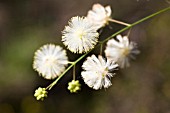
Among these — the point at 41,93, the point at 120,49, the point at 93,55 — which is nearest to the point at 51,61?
the point at 41,93

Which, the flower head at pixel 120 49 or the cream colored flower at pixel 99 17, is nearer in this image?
the flower head at pixel 120 49

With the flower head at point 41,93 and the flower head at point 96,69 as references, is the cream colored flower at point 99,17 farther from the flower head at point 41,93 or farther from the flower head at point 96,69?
the flower head at point 41,93

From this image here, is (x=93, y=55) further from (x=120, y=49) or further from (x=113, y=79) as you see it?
(x=113, y=79)

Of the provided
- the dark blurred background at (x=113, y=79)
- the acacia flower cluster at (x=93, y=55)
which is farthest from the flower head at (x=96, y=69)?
the dark blurred background at (x=113, y=79)

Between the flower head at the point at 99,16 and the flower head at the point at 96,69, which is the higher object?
the flower head at the point at 99,16

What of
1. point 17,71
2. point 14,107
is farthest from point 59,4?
point 14,107

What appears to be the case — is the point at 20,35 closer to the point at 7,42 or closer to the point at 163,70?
the point at 7,42

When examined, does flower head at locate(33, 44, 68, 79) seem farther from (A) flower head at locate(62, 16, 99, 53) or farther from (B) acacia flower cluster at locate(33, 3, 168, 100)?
(A) flower head at locate(62, 16, 99, 53)
